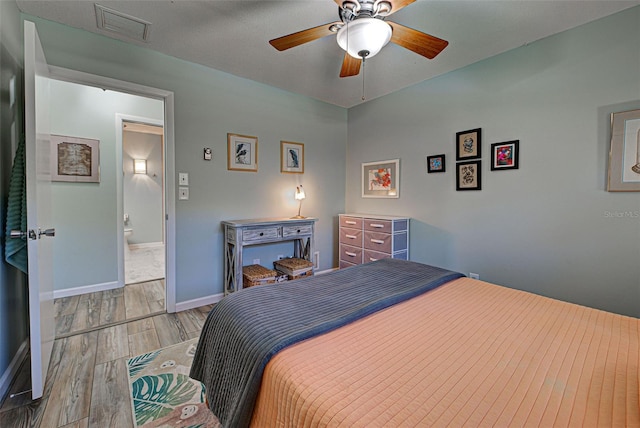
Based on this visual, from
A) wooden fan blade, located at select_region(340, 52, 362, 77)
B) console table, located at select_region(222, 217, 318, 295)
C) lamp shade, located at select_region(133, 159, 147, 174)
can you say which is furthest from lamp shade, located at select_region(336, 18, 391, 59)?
lamp shade, located at select_region(133, 159, 147, 174)

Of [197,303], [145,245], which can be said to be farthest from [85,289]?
[145,245]

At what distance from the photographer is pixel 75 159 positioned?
315 cm

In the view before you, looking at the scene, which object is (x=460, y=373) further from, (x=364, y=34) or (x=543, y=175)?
(x=543, y=175)

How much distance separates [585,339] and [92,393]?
255cm

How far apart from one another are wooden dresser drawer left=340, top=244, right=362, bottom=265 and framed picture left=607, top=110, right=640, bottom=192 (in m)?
2.38

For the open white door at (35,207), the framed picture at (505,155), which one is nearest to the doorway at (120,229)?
the open white door at (35,207)

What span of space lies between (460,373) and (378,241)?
8.10 feet

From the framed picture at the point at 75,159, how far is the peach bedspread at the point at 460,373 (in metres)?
3.62

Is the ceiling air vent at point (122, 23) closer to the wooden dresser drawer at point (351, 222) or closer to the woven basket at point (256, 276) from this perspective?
the woven basket at point (256, 276)

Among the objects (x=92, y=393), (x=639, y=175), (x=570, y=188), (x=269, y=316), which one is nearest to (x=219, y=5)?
(x=269, y=316)

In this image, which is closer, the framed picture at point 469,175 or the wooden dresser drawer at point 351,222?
the framed picture at point 469,175

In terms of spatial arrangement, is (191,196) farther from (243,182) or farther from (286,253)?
(286,253)

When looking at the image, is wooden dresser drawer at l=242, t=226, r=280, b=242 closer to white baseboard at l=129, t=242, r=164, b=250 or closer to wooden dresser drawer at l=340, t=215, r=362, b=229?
wooden dresser drawer at l=340, t=215, r=362, b=229

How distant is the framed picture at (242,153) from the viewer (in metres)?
3.07
